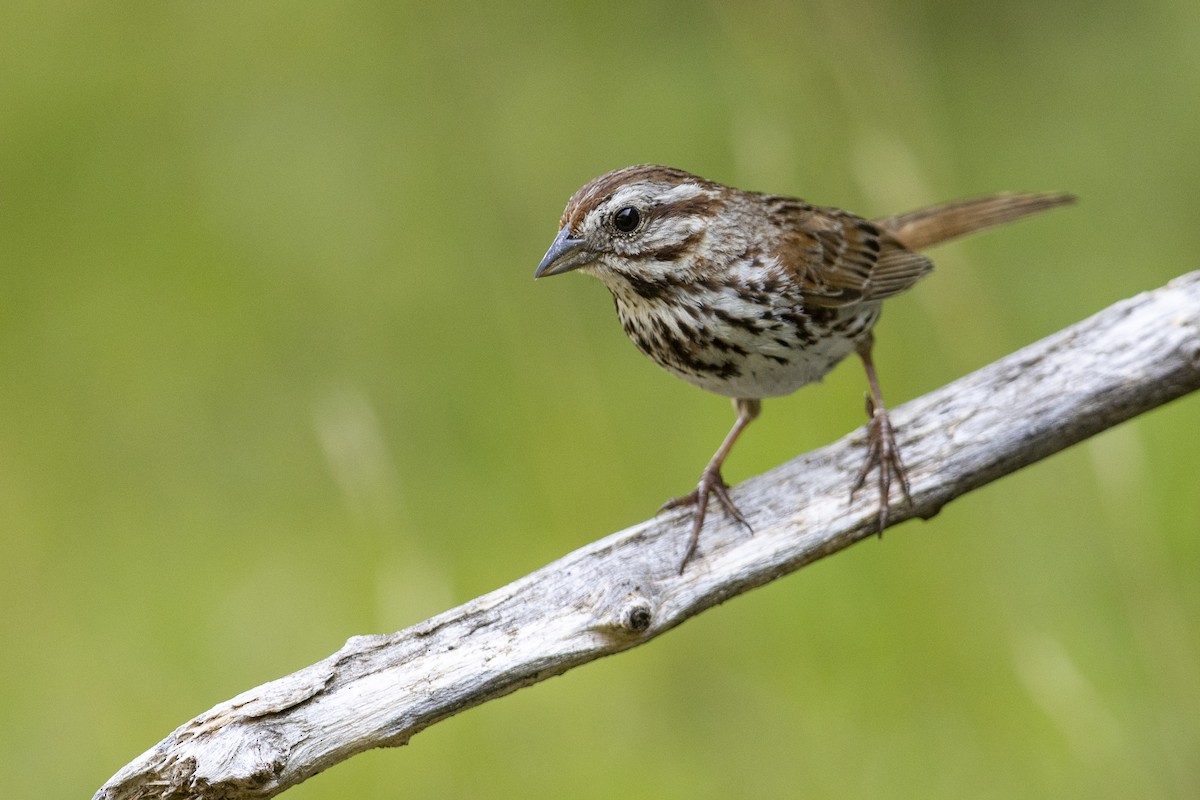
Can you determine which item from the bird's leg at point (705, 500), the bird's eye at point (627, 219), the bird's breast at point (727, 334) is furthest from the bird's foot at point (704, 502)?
the bird's eye at point (627, 219)

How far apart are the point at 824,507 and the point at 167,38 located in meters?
3.56

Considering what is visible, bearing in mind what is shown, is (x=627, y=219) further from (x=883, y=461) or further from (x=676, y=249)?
(x=883, y=461)

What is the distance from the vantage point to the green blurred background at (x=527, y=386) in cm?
321

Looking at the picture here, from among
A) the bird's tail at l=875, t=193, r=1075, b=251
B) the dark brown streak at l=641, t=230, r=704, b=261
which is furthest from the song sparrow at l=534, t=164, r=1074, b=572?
the bird's tail at l=875, t=193, r=1075, b=251

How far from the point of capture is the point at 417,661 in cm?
223

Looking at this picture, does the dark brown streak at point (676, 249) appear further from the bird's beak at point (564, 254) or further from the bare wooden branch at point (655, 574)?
the bare wooden branch at point (655, 574)

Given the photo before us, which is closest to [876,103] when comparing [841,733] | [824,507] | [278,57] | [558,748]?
[824,507]

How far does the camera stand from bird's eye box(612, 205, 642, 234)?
265 centimetres

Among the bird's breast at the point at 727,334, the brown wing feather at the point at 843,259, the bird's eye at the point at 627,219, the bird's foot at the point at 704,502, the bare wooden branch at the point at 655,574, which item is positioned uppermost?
the bird's eye at the point at 627,219

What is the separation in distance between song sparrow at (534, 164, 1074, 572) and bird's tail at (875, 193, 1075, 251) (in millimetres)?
477

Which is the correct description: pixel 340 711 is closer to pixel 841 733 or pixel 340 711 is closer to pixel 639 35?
pixel 841 733

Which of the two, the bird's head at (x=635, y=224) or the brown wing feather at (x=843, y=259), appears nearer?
the bird's head at (x=635, y=224)

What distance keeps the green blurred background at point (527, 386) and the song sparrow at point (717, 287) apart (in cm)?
16

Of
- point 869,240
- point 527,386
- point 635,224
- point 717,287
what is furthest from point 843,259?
point 527,386
